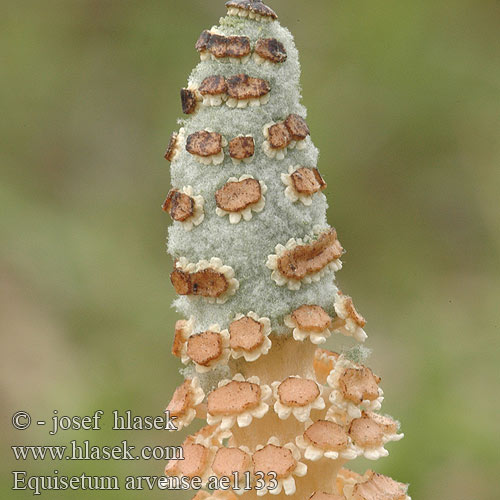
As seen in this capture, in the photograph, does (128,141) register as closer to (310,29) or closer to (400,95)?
(310,29)

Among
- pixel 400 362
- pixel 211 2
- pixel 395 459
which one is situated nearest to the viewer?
pixel 395 459

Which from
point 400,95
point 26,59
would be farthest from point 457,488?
point 26,59

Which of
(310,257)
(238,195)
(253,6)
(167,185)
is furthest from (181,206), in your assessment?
(167,185)

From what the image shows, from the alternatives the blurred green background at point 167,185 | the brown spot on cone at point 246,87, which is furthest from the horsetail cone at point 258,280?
the blurred green background at point 167,185

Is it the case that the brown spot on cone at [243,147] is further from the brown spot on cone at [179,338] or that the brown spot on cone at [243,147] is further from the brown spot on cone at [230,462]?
the brown spot on cone at [230,462]

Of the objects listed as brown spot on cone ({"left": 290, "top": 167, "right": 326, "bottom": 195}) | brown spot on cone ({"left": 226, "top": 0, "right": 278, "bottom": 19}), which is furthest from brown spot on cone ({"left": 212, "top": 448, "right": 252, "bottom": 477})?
brown spot on cone ({"left": 226, "top": 0, "right": 278, "bottom": 19})

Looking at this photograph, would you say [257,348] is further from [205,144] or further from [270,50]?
[270,50]
